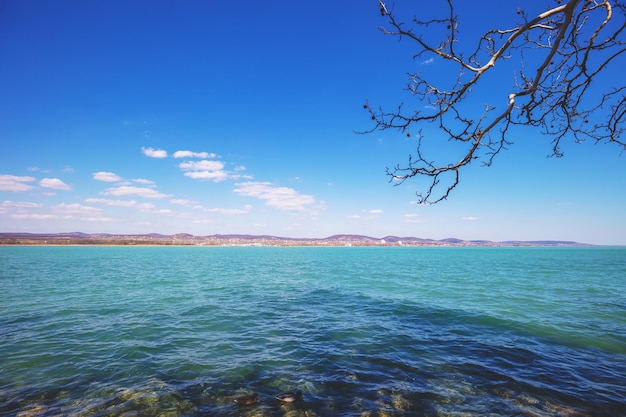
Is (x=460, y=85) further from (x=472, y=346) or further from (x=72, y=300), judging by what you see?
(x=72, y=300)

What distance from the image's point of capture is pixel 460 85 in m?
4.08

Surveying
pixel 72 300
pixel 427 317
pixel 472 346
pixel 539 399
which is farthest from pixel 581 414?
pixel 72 300

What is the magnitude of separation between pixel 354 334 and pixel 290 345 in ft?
10.6

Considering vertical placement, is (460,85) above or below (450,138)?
above

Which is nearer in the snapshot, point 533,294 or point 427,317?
point 427,317

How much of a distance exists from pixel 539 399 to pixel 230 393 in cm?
852

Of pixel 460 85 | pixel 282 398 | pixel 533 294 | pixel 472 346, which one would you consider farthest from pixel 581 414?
pixel 533 294

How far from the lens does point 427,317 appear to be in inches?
673

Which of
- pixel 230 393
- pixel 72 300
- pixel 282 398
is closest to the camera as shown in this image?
pixel 282 398

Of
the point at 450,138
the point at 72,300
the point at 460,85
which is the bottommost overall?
the point at 72,300

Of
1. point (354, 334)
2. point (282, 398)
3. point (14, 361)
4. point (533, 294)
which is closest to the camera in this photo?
point (282, 398)

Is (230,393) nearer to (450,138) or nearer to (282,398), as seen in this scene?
(282,398)

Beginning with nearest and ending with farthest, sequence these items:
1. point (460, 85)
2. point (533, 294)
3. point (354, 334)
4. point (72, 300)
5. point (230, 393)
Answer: point (460, 85) → point (230, 393) → point (354, 334) → point (72, 300) → point (533, 294)

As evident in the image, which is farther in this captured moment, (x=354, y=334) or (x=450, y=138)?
(x=354, y=334)
